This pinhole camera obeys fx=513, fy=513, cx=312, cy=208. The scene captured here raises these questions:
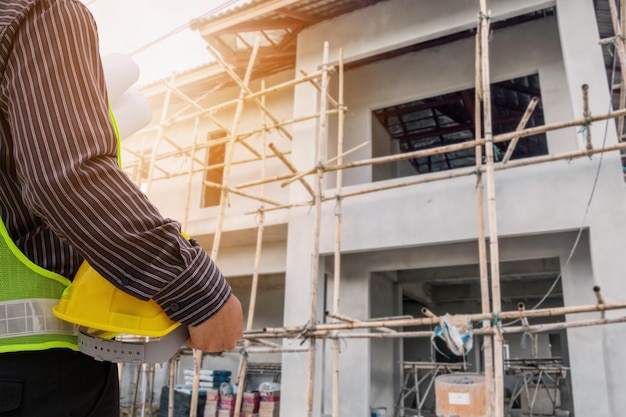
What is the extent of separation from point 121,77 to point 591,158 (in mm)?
5448

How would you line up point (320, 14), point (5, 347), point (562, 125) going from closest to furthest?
1. point (5, 347)
2. point (562, 125)
3. point (320, 14)

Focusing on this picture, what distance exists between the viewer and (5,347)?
829 mm

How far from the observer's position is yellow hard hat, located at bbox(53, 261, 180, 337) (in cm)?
85

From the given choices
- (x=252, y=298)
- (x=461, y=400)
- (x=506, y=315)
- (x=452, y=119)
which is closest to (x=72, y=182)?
(x=506, y=315)

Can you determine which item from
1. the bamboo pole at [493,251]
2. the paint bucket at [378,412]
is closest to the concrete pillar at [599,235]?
the bamboo pole at [493,251]

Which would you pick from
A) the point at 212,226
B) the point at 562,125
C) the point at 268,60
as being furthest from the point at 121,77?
the point at 268,60

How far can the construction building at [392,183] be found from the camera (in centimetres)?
525

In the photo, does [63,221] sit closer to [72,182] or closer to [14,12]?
[72,182]

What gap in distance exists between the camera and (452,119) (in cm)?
1095

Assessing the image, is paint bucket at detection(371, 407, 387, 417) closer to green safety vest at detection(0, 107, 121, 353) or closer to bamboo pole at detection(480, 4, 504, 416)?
bamboo pole at detection(480, 4, 504, 416)

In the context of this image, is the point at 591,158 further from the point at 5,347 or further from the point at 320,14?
the point at 5,347

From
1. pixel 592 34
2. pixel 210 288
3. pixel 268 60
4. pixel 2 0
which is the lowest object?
pixel 210 288

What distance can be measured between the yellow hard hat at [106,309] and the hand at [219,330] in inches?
2.3

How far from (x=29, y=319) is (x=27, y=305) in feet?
0.08
